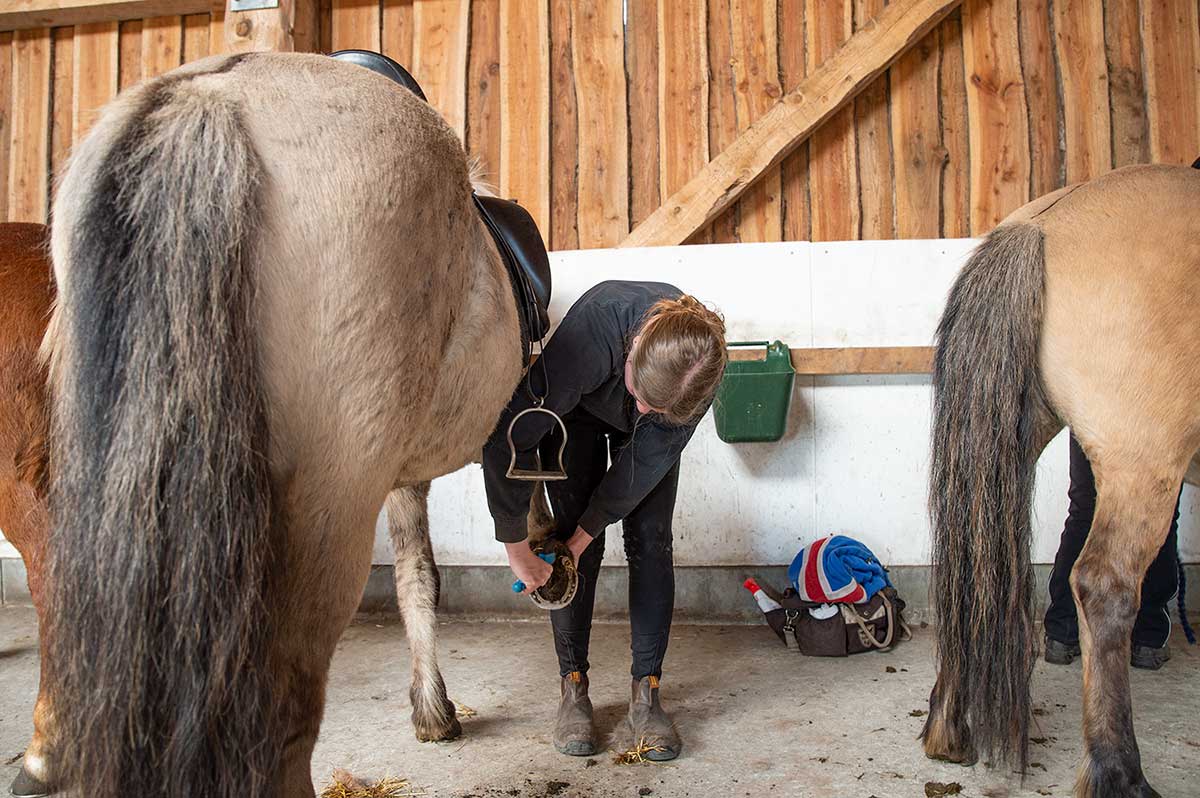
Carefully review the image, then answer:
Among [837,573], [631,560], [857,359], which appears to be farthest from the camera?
[857,359]

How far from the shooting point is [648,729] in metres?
2.33

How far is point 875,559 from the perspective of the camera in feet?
11.1

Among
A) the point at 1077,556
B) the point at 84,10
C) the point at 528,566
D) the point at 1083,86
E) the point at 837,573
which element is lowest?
the point at 837,573

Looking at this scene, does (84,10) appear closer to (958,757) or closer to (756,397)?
(756,397)

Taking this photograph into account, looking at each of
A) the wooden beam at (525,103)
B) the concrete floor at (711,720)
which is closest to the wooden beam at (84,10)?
the wooden beam at (525,103)

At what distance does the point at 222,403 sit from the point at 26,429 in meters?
1.26

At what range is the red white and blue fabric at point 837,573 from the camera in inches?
125

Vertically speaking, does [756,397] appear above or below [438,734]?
above

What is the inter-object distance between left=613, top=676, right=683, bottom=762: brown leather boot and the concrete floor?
0.16 ft

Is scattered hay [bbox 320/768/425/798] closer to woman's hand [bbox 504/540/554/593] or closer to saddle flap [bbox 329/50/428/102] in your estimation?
woman's hand [bbox 504/540/554/593]

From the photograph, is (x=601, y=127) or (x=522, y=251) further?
(x=601, y=127)

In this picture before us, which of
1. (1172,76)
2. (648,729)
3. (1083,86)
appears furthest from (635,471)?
(1172,76)

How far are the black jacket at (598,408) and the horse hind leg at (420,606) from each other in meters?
0.63

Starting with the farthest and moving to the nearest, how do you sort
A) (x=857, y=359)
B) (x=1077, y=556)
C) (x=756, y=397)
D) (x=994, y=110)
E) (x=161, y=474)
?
(x=994, y=110) → (x=857, y=359) → (x=756, y=397) → (x=1077, y=556) → (x=161, y=474)
